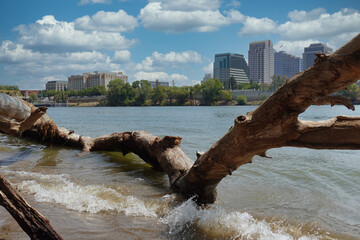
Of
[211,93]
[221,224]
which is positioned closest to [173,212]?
[221,224]

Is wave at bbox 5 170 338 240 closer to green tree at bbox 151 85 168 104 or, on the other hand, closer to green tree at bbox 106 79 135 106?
green tree at bbox 106 79 135 106

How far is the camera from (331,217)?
5379mm

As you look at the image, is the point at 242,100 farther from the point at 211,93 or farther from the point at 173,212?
the point at 173,212

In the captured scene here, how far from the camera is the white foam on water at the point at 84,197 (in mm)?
5340

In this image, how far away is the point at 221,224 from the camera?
15.6ft

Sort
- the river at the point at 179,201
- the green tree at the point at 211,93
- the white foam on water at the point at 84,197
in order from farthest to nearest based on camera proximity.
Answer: the green tree at the point at 211,93, the white foam on water at the point at 84,197, the river at the point at 179,201

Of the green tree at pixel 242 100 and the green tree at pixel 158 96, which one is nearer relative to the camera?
the green tree at pixel 242 100

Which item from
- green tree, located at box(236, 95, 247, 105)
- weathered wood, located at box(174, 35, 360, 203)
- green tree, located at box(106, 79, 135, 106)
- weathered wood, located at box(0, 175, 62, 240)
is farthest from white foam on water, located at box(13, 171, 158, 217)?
green tree, located at box(236, 95, 247, 105)

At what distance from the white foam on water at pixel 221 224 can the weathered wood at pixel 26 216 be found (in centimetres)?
179

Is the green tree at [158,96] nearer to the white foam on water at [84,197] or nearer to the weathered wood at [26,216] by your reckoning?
the white foam on water at [84,197]

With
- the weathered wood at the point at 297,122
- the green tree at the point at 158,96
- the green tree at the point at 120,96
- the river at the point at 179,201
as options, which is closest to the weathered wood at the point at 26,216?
the river at the point at 179,201

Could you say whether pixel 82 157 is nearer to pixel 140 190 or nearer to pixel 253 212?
pixel 140 190

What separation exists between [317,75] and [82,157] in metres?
9.12

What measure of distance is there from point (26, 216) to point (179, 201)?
9.61ft
